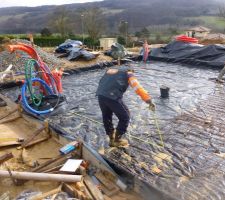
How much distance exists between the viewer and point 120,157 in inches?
158

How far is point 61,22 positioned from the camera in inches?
1107

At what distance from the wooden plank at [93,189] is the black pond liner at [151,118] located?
A: 17.3 inches

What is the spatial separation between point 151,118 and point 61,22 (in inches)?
982

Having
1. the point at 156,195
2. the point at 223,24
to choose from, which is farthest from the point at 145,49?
the point at 223,24

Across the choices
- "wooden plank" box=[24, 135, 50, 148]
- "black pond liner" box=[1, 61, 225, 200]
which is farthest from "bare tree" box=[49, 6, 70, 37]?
"wooden plank" box=[24, 135, 50, 148]

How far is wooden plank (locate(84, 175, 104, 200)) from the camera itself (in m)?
3.26

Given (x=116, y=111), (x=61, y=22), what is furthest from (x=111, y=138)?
(x=61, y=22)

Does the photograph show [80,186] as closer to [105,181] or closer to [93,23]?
[105,181]

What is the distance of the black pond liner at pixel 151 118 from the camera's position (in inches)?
141

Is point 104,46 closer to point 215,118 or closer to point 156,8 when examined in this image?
point 215,118

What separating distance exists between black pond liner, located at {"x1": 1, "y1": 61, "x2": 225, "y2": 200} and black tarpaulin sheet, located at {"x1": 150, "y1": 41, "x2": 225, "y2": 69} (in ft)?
1.79

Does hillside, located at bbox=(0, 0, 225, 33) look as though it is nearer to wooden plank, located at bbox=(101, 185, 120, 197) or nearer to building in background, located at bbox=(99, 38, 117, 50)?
building in background, located at bbox=(99, 38, 117, 50)

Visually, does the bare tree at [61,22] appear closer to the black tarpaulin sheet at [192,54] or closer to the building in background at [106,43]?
the building in background at [106,43]

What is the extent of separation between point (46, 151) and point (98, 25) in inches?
978
